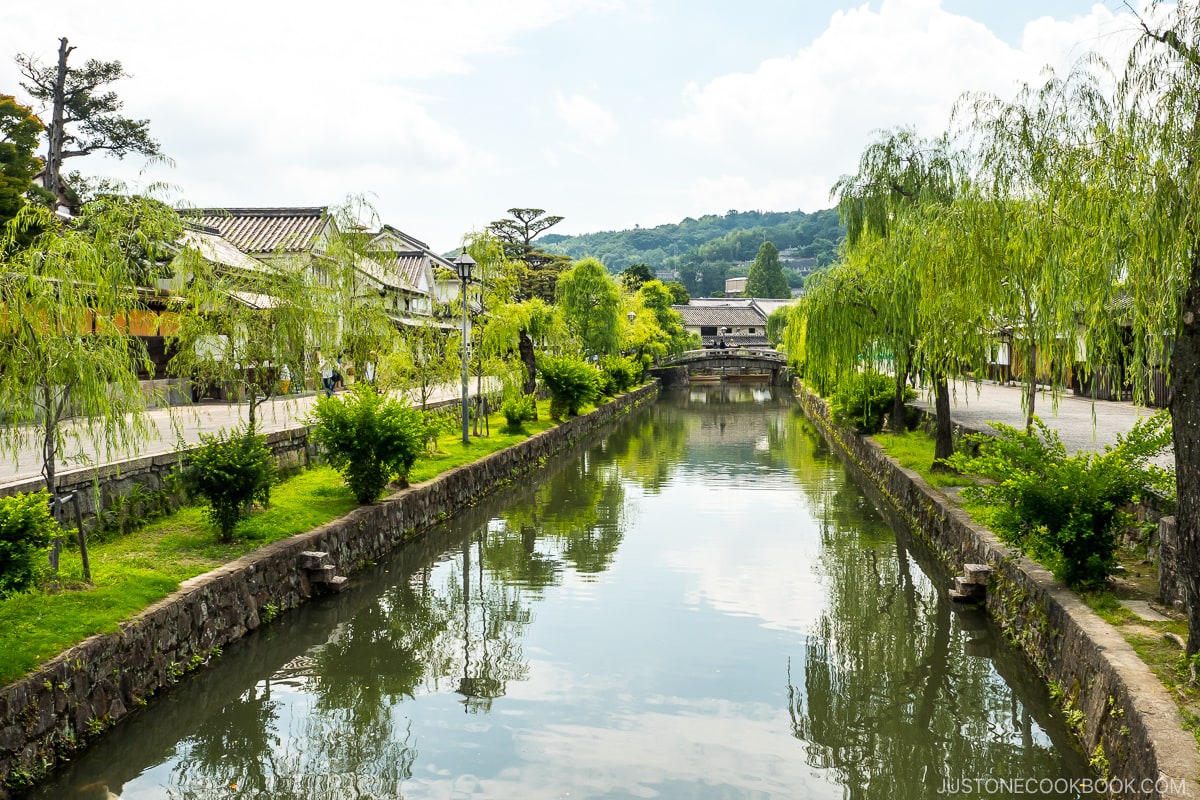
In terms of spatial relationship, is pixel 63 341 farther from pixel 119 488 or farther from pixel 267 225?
pixel 267 225

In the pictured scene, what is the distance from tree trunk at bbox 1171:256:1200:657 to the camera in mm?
6117

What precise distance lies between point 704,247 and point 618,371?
127m

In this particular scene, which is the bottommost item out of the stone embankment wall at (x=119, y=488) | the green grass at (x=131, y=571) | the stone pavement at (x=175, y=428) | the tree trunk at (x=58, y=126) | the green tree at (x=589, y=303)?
the green grass at (x=131, y=571)

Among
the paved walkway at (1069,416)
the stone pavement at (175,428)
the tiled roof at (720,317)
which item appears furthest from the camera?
the tiled roof at (720,317)

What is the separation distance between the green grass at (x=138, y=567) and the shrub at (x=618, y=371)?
26.2m

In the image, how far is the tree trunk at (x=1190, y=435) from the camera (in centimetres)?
612

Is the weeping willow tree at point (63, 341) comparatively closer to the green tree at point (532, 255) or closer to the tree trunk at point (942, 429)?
the tree trunk at point (942, 429)

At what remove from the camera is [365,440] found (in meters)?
13.4

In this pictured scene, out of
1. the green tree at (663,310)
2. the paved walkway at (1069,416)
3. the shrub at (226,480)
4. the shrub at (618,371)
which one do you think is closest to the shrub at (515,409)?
the paved walkway at (1069,416)

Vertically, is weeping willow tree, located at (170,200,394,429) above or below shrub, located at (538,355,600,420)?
above

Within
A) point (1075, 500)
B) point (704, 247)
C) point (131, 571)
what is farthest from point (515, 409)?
point (704, 247)

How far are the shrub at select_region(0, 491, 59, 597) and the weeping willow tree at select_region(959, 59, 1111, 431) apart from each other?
8.66 meters

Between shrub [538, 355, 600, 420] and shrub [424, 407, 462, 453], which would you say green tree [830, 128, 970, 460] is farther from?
shrub [538, 355, 600, 420]

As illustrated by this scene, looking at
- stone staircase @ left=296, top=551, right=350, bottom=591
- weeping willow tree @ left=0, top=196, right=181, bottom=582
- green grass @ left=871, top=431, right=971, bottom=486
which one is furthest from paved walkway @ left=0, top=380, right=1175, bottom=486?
stone staircase @ left=296, top=551, right=350, bottom=591
